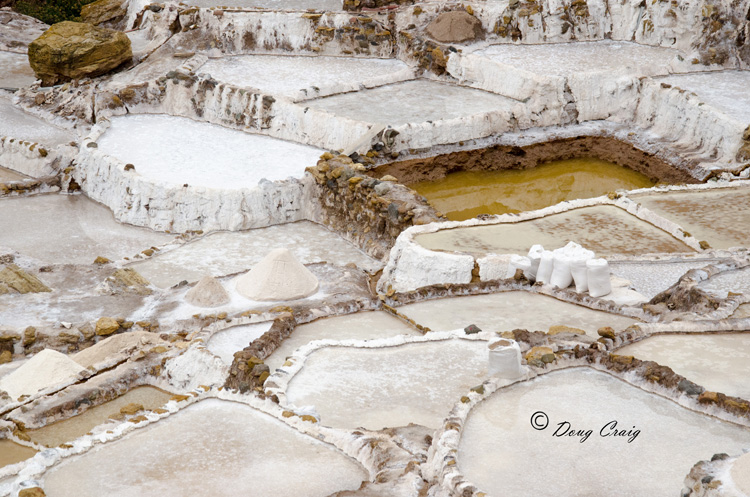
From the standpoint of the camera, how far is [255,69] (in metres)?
17.1

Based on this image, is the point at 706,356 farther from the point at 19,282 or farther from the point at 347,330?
the point at 19,282

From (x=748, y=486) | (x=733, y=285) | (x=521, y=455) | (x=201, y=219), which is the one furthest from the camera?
(x=201, y=219)

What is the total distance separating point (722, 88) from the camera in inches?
602

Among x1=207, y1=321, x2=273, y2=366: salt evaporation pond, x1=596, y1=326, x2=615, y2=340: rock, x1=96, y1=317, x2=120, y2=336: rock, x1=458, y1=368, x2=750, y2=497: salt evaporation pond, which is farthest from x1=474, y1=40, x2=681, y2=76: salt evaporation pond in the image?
x1=458, y1=368, x2=750, y2=497: salt evaporation pond

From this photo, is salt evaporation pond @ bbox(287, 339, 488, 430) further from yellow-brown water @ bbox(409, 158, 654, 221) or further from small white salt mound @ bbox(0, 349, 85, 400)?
→ yellow-brown water @ bbox(409, 158, 654, 221)

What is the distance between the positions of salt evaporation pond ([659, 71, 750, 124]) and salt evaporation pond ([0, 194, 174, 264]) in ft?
28.0

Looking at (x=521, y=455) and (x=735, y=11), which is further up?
(x=735, y=11)

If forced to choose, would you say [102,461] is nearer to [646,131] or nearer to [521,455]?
[521,455]

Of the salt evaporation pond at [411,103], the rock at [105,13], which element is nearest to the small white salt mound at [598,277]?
the salt evaporation pond at [411,103]

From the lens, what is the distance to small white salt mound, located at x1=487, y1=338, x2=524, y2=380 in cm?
611

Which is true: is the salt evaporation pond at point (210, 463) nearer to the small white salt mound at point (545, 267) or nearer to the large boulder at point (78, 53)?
the small white salt mound at point (545, 267)

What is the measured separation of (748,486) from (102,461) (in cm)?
A: 369

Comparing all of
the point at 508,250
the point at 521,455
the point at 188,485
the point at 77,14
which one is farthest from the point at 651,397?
the point at 77,14

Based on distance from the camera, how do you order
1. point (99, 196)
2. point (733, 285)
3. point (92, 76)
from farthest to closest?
point (92, 76)
point (99, 196)
point (733, 285)
